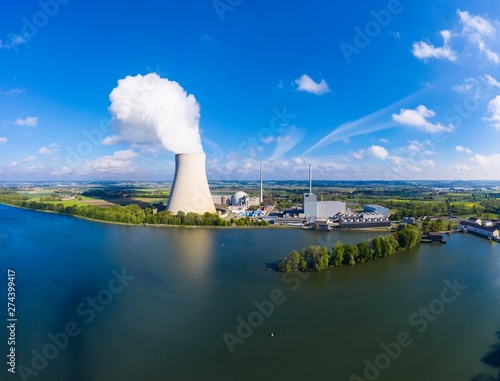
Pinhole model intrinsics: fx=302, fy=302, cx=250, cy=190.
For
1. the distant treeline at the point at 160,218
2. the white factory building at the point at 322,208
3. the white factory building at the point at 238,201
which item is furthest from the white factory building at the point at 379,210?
the white factory building at the point at 238,201

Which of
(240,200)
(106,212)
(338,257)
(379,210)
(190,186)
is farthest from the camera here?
(240,200)

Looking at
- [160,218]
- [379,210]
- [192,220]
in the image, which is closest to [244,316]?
[192,220]

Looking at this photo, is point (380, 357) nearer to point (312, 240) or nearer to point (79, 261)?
point (312, 240)

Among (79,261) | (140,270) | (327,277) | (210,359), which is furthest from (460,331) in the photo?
(79,261)

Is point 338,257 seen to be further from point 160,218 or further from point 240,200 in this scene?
point 240,200

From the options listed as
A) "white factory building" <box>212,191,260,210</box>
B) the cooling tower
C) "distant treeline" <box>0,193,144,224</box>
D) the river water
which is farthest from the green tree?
"white factory building" <box>212,191,260,210</box>

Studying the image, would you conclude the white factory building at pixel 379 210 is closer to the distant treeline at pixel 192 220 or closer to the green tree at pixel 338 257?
the distant treeline at pixel 192 220
